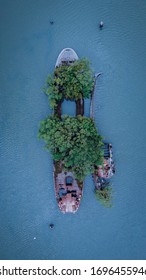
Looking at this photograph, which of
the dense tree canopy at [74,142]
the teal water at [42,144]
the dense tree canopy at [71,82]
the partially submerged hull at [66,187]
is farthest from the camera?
the teal water at [42,144]

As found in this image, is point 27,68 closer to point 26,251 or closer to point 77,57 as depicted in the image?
point 77,57

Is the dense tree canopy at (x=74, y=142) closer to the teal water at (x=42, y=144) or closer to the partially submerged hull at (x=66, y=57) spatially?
the teal water at (x=42, y=144)

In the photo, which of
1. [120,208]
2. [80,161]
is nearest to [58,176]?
[80,161]

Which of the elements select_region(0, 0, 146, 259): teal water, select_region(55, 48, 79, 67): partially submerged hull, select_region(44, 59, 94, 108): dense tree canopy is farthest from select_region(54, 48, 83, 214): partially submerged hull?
select_region(44, 59, 94, 108): dense tree canopy

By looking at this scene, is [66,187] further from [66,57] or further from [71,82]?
[66,57]

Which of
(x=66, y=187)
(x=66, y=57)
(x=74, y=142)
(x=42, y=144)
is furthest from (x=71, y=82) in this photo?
(x=66, y=187)

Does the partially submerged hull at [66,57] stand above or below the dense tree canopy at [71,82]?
above

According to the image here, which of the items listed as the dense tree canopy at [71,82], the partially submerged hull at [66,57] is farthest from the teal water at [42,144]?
the dense tree canopy at [71,82]
